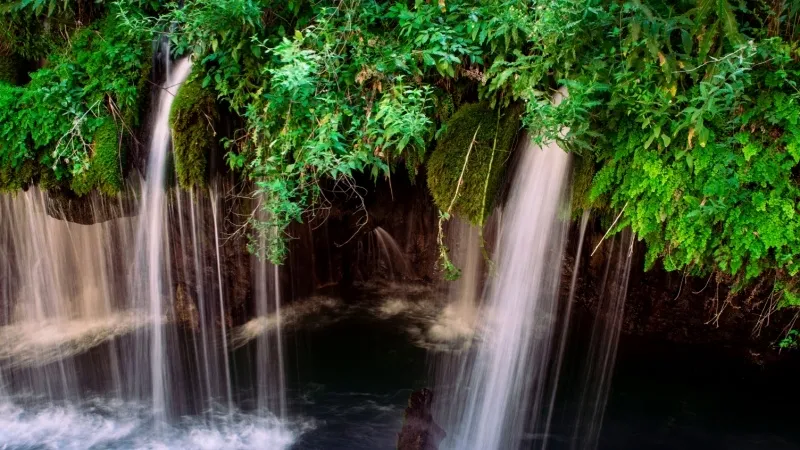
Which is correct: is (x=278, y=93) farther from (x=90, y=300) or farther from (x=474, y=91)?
(x=90, y=300)

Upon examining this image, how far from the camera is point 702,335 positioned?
6.94m

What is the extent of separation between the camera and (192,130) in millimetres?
5234

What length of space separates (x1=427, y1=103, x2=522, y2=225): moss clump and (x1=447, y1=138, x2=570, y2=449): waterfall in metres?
0.21

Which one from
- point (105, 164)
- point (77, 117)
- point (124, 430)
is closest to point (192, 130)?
point (105, 164)

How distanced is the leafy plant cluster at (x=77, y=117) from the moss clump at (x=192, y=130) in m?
0.58

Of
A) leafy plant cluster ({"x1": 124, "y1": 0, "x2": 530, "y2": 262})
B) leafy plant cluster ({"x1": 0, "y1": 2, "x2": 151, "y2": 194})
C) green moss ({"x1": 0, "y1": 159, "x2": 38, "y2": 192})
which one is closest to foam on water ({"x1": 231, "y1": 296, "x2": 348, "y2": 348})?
leafy plant cluster ({"x1": 124, "y1": 0, "x2": 530, "y2": 262})

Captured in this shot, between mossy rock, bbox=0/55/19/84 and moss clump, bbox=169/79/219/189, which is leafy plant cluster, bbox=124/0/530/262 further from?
mossy rock, bbox=0/55/19/84

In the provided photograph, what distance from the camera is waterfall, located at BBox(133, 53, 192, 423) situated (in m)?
5.49

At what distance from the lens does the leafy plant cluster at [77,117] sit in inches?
213

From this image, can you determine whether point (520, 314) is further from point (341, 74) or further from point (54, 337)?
point (54, 337)

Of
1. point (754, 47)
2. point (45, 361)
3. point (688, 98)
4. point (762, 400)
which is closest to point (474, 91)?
point (688, 98)

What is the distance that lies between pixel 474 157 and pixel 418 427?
2.76 meters

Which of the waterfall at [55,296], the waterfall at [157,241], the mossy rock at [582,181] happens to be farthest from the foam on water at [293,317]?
the mossy rock at [582,181]

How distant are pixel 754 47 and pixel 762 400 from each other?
4491 millimetres
